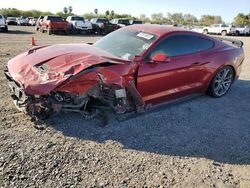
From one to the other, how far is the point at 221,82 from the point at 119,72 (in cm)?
303

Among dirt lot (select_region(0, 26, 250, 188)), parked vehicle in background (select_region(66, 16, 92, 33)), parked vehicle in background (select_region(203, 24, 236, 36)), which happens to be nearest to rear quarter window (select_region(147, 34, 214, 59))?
dirt lot (select_region(0, 26, 250, 188))

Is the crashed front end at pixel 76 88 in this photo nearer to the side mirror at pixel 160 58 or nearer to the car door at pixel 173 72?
the car door at pixel 173 72

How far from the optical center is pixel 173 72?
5535mm

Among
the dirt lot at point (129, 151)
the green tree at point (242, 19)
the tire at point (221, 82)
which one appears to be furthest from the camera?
the green tree at point (242, 19)

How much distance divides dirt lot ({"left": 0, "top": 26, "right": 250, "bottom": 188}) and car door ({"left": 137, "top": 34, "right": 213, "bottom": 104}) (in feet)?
1.38

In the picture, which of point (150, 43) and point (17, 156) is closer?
point (17, 156)

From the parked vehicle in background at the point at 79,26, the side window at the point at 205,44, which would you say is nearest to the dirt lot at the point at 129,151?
the side window at the point at 205,44

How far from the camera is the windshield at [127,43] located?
5.32 metres

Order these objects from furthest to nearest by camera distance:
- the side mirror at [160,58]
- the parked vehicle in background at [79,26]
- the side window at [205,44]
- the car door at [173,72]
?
the parked vehicle in background at [79,26] < the side window at [205,44] < the car door at [173,72] < the side mirror at [160,58]

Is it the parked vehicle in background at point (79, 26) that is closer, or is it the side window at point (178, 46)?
the side window at point (178, 46)

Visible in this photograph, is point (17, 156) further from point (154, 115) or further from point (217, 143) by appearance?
point (217, 143)

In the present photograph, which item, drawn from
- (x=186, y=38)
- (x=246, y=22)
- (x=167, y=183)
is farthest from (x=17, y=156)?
(x=246, y=22)

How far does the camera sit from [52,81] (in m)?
4.34

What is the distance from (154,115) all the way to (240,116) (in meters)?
1.79
